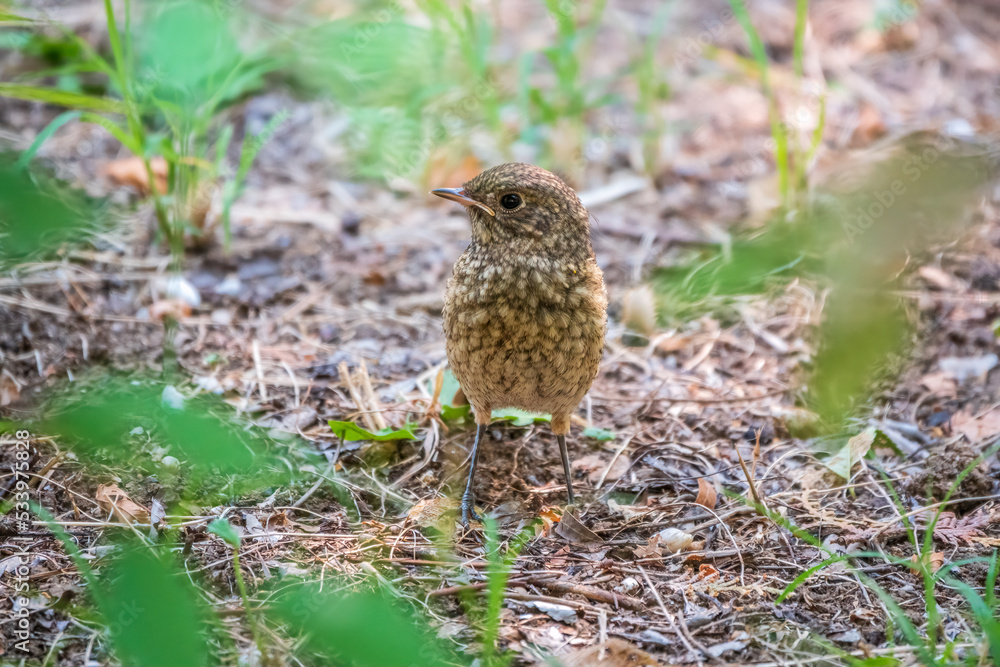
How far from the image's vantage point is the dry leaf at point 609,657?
254 cm

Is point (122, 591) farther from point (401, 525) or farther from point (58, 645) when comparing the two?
point (401, 525)

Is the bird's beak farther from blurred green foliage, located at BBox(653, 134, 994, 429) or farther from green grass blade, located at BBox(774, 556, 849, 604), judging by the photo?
blurred green foliage, located at BBox(653, 134, 994, 429)

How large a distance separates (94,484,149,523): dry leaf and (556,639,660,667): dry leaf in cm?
145

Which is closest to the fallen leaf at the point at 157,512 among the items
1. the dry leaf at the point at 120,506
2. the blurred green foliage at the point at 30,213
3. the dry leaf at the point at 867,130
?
the dry leaf at the point at 120,506

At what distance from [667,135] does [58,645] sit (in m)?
5.01

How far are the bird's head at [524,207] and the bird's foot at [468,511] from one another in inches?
39.7

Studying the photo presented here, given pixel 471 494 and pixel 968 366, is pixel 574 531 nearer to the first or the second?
pixel 471 494

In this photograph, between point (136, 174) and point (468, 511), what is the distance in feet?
10.5

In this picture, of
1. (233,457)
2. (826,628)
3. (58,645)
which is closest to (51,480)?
(58,645)

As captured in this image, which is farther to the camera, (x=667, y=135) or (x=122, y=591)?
(x=667, y=135)

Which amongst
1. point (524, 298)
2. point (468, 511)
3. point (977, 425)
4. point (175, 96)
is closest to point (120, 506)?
point (468, 511)

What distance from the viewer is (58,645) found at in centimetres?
247

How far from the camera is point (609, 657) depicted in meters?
2.59

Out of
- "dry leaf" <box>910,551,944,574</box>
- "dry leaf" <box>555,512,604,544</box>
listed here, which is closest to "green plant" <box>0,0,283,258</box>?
"dry leaf" <box>555,512,604,544</box>
